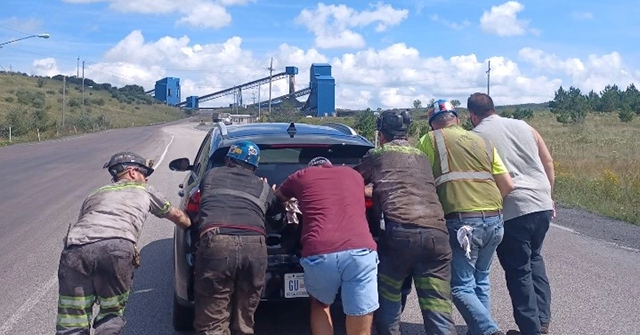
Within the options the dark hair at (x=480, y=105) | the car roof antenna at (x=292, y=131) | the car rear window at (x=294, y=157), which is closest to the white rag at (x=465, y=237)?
the dark hair at (x=480, y=105)

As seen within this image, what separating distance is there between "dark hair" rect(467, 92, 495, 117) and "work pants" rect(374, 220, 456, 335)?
54.8 inches

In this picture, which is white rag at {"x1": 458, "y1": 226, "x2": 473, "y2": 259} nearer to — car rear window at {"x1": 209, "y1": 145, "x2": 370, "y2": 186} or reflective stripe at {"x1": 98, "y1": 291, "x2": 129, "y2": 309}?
car rear window at {"x1": 209, "y1": 145, "x2": 370, "y2": 186}

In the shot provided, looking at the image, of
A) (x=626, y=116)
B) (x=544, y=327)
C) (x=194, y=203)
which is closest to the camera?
(x=194, y=203)

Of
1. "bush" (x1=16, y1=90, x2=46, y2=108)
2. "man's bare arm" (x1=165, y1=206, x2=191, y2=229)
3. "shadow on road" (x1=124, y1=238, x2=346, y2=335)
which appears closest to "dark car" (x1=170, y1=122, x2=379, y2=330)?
"man's bare arm" (x1=165, y1=206, x2=191, y2=229)

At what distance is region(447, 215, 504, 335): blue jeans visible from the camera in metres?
5.40

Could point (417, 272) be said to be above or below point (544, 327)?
above

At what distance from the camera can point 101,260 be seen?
4684 millimetres

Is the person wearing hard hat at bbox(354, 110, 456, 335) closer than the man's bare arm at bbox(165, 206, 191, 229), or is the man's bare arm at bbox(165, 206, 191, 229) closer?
the person wearing hard hat at bbox(354, 110, 456, 335)

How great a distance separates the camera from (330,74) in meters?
72.9

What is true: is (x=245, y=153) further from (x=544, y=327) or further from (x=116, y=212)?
(x=544, y=327)

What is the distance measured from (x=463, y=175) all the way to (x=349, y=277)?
1.25 meters

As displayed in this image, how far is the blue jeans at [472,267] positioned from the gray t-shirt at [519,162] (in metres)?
0.36

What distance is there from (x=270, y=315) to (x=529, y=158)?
8.60 ft

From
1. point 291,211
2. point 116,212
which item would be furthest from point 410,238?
point 116,212
